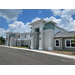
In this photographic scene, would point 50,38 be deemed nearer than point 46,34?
Yes

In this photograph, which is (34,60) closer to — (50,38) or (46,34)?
(50,38)

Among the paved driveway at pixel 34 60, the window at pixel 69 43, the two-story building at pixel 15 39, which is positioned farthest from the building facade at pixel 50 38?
the two-story building at pixel 15 39

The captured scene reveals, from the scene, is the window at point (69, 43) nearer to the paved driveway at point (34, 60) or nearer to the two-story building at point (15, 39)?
the paved driveway at point (34, 60)

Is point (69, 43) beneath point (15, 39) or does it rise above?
beneath

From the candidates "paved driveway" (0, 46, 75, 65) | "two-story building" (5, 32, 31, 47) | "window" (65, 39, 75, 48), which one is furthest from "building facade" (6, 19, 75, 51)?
"two-story building" (5, 32, 31, 47)

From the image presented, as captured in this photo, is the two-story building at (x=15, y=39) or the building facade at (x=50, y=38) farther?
the two-story building at (x=15, y=39)

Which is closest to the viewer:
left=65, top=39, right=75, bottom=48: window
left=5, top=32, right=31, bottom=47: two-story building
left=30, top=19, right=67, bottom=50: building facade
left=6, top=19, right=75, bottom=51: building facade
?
left=65, top=39, right=75, bottom=48: window

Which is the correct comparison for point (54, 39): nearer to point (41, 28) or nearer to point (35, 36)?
point (41, 28)

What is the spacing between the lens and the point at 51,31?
19.8 m

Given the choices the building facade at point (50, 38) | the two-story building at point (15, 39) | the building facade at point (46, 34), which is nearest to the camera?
the building facade at point (50, 38)

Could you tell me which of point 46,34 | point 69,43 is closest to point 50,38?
point 46,34

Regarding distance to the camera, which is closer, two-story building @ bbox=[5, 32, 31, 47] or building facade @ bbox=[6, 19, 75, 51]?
building facade @ bbox=[6, 19, 75, 51]

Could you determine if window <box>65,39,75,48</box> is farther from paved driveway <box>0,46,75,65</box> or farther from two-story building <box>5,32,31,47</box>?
two-story building <box>5,32,31,47</box>

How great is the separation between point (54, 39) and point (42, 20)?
21.4 ft
